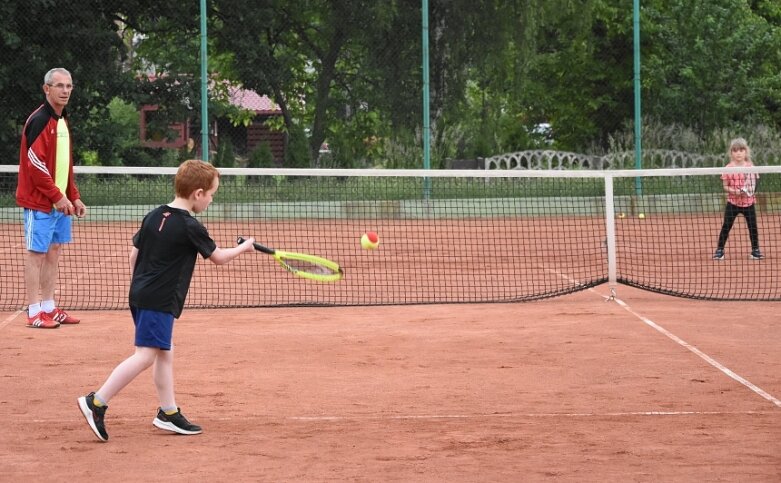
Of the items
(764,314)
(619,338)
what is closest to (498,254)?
(764,314)

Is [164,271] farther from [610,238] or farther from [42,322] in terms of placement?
[610,238]

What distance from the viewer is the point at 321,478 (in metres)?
5.34

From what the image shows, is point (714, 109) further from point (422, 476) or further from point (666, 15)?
point (422, 476)

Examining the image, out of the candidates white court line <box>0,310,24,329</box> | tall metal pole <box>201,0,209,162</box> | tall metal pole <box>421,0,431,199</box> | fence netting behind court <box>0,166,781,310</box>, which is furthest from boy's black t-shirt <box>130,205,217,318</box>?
tall metal pole <box>421,0,431,199</box>

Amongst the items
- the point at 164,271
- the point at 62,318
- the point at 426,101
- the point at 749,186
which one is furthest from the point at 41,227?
the point at 426,101

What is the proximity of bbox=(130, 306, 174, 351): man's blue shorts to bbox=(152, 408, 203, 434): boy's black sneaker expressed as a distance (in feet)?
1.17

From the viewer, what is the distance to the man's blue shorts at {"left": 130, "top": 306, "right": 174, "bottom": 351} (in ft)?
20.0

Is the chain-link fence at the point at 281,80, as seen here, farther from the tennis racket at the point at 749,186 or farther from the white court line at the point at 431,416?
the white court line at the point at 431,416

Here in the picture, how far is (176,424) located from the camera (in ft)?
20.3

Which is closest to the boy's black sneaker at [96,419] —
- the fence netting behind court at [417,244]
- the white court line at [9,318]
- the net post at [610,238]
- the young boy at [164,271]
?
the young boy at [164,271]

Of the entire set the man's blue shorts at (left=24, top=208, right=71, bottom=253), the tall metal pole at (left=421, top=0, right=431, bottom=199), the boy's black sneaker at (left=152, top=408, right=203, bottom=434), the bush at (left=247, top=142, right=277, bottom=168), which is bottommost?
the boy's black sneaker at (left=152, top=408, right=203, bottom=434)

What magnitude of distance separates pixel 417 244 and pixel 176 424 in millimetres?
10832

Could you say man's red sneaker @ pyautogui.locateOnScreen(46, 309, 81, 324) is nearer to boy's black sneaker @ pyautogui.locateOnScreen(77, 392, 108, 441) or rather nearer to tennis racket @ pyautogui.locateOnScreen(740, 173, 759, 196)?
boy's black sneaker @ pyautogui.locateOnScreen(77, 392, 108, 441)

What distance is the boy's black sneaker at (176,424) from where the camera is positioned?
6.18 m
